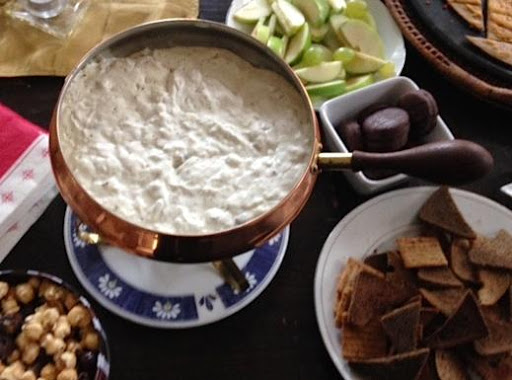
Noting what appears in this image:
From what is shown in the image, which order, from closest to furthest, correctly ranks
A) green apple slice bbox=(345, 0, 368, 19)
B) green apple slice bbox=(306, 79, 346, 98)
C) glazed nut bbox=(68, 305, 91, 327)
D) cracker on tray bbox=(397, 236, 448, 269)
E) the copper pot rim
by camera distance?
1. the copper pot rim
2. glazed nut bbox=(68, 305, 91, 327)
3. cracker on tray bbox=(397, 236, 448, 269)
4. green apple slice bbox=(306, 79, 346, 98)
5. green apple slice bbox=(345, 0, 368, 19)

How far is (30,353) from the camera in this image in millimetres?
935

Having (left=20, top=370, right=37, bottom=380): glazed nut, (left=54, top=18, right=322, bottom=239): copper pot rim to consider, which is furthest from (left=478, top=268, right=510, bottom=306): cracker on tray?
(left=20, top=370, right=37, bottom=380): glazed nut

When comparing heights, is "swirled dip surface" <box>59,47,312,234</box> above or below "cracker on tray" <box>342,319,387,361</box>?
above

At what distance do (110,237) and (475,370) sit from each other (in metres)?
0.56

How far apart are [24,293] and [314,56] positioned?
646mm

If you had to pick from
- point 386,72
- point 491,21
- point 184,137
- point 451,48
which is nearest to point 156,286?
point 184,137

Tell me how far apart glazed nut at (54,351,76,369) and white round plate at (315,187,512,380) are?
0.35 metres

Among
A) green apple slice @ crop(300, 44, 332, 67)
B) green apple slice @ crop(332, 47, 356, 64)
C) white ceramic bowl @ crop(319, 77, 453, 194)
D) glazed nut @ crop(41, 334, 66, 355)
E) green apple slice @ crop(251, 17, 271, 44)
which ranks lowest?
glazed nut @ crop(41, 334, 66, 355)

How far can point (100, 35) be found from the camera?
130cm

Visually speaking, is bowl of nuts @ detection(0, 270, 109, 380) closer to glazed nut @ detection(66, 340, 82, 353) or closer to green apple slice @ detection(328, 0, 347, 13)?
glazed nut @ detection(66, 340, 82, 353)

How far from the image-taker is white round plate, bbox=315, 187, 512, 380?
1075 millimetres

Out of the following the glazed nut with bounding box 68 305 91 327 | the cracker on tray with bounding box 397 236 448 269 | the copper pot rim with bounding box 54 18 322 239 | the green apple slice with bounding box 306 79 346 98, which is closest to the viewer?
the copper pot rim with bounding box 54 18 322 239

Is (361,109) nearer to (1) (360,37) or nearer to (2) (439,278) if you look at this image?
(1) (360,37)

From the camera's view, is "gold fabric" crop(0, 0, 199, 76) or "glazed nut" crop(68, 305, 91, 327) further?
"gold fabric" crop(0, 0, 199, 76)
